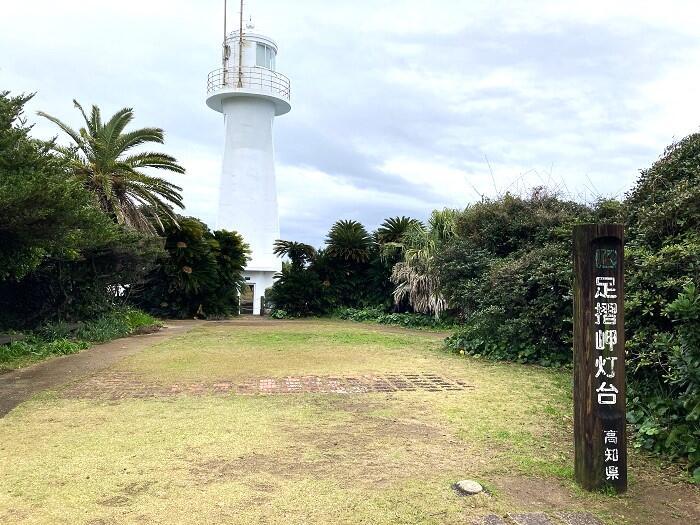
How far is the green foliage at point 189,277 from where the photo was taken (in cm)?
1922

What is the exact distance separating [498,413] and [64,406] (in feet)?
14.5

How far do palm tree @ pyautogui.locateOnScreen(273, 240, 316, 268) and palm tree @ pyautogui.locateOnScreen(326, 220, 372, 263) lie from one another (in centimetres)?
79

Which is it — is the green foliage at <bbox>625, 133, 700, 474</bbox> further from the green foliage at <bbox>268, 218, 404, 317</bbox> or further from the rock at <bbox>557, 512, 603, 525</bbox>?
the green foliage at <bbox>268, 218, 404, 317</bbox>

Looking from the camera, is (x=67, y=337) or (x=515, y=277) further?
(x=67, y=337)

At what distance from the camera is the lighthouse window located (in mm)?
24031

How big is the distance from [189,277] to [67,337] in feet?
23.9

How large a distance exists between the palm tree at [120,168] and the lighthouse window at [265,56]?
7835 mm

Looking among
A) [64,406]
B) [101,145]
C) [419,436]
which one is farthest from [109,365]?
[101,145]

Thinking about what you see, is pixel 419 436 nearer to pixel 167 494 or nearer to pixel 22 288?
pixel 167 494

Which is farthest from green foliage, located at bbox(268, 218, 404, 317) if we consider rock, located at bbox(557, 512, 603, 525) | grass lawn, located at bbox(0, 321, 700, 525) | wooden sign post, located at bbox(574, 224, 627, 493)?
rock, located at bbox(557, 512, 603, 525)

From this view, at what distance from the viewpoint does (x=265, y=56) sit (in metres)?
24.3

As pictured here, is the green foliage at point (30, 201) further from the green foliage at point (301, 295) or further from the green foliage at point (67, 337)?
the green foliage at point (301, 295)

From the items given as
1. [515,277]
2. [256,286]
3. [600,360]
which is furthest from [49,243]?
[256,286]

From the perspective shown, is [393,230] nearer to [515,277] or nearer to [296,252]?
[296,252]
